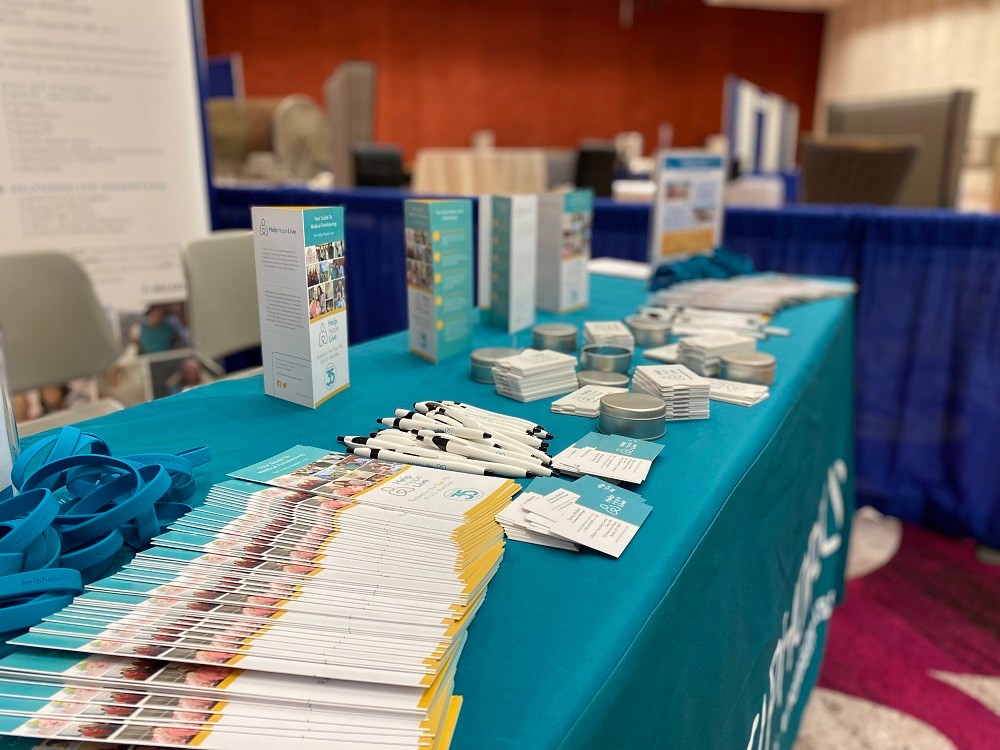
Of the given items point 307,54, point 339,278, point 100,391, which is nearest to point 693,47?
point 307,54

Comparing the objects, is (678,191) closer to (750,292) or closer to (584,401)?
(750,292)

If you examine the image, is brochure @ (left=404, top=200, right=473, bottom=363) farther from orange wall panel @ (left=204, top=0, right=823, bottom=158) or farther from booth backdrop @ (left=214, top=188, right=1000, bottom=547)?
orange wall panel @ (left=204, top=0, right=823, bottom=158)

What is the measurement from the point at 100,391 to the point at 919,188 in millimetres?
3436

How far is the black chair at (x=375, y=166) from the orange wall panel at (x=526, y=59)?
5477 millimetres

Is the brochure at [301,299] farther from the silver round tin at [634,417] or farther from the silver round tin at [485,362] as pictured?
the silver round tin at [634,417]

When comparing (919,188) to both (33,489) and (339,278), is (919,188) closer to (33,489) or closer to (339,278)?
(339,278)

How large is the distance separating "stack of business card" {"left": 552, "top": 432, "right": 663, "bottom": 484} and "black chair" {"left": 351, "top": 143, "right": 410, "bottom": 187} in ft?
11.7

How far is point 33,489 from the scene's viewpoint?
0.67m

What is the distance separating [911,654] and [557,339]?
1363 mm

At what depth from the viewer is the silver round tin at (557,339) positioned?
4.13 ft

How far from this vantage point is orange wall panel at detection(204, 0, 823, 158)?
8.82 m

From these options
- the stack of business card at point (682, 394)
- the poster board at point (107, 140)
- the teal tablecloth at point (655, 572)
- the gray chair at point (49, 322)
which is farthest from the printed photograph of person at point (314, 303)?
the poster board at point (107, 140)

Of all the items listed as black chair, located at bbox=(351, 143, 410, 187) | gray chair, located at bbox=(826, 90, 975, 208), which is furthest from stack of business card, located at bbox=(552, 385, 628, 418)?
black chair, located at bbox=(351, 143, 410, 187)

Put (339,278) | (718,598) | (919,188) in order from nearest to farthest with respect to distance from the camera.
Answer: (718,598) < (339,278) < (919,188)
